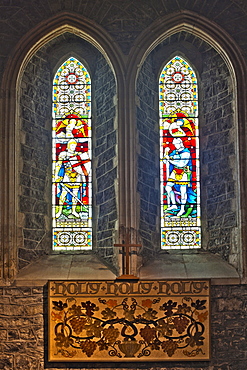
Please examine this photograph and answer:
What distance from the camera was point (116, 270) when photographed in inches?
400

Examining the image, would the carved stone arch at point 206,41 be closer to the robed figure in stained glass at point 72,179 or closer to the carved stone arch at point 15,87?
the carved stone arch at point 15,87

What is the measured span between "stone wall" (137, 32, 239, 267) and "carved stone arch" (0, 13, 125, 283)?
0.54 metres

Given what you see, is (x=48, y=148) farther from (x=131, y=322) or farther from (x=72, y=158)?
(x=131, y=322)

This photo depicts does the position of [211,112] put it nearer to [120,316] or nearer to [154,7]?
[154,7]

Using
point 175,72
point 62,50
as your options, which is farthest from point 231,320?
point 62,50

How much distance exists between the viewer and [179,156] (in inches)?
428

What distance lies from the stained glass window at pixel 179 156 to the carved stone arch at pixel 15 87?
33.1 inches

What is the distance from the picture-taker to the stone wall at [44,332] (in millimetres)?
9867

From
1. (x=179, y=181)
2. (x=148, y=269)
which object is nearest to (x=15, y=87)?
(x=179, y=181)

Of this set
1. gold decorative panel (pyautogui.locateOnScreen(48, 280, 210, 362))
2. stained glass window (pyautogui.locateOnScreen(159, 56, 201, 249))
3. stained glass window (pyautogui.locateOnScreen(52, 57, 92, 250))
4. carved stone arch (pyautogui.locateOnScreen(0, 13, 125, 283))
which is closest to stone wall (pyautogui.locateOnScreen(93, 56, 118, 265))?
stained glass window (pyautogui.locateOnScreen(52, 57, 92, 250))

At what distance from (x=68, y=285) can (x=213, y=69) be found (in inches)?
134

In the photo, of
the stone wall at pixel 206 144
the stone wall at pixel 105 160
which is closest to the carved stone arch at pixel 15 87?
the stone wall at pixel 105 160

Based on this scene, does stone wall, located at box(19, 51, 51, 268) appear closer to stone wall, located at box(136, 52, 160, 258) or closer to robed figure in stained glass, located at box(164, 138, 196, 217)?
stone wall, located at box(136, 52, 160, 258)

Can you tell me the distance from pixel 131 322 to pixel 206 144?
8.39 ft
